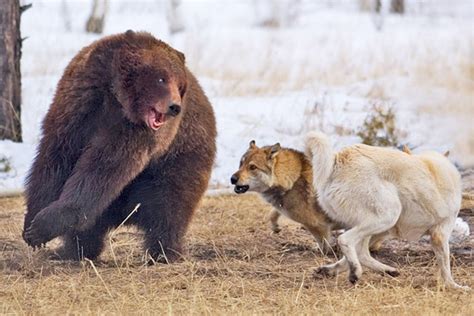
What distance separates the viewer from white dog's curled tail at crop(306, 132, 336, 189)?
7699 millimetres

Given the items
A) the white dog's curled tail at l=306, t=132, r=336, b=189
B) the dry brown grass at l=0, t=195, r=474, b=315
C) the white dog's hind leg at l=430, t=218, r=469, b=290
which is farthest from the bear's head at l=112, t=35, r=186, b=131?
the white dog's hind leg at l=430, t=218, r=469, b=290

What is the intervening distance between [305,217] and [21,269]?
242 centimetres

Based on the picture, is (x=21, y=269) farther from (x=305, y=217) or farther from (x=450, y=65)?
(x=450, y=65)

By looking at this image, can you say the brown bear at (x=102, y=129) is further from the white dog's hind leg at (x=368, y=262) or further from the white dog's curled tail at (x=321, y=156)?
the white dog's hind leg at (x=368, y=262)

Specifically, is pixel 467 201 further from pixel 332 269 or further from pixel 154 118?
pixel 154 118

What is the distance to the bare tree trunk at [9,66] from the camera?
503 inches

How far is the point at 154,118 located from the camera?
7.98m

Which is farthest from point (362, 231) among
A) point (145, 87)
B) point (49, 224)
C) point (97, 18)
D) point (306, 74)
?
point (97, 18)

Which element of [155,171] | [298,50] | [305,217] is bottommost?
[298,50]

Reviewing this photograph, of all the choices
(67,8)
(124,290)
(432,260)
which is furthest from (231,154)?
(67,8)

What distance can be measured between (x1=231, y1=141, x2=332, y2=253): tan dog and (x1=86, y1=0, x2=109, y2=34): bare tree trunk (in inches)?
727

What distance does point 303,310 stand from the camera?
6.90 metres

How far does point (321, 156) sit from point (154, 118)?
1209 mm

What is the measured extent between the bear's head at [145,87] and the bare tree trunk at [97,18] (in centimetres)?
1956
